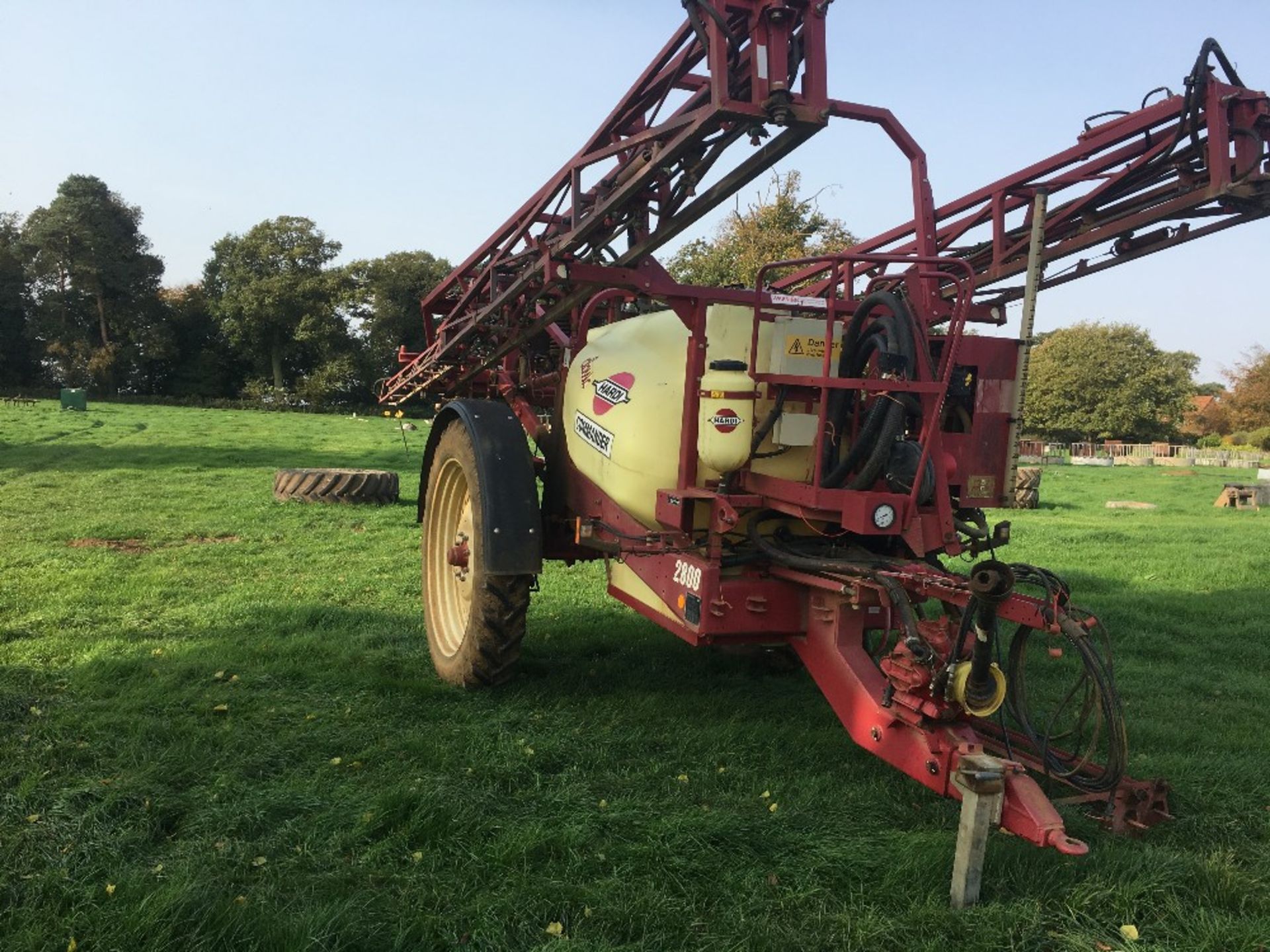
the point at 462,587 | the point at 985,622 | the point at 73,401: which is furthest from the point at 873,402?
the point at 73,401

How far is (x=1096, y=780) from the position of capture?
128 inches

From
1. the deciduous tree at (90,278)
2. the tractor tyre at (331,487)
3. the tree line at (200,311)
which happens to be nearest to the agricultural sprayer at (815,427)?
the tractor tyre at (331,487)

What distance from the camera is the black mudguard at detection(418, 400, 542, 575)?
4.64 meters

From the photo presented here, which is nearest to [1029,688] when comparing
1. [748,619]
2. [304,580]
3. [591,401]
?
[748,619]

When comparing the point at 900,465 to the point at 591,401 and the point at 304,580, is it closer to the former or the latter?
the point at 591,401

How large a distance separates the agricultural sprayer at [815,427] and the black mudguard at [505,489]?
0.02 meters

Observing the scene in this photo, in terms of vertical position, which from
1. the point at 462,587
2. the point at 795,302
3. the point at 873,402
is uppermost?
the point at 795,302

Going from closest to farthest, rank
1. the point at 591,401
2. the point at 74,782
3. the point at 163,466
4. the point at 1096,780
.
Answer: the point at 1096,780, the point at 74,782, the point at 591,401, the point at 163,466

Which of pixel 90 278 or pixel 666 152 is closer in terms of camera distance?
pixel 666 152

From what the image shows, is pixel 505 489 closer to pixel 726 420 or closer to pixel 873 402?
pixel 726 420

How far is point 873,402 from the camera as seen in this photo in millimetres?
3801

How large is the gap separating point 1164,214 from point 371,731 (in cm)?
497

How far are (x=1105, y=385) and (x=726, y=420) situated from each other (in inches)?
2368

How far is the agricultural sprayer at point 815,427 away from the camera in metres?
3.25
